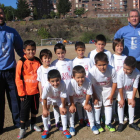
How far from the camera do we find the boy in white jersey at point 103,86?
3391mm

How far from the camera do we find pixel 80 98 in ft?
11.4

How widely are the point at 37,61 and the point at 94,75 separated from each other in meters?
1.15

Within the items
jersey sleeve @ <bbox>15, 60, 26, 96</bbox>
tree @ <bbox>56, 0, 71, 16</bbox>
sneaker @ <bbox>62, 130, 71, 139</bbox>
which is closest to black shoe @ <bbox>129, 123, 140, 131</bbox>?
sneaker @ <bbox>62, 130, 71, 139</bbox>

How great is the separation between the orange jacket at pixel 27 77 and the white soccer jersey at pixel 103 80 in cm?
108

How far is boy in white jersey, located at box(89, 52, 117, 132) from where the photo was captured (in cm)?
339

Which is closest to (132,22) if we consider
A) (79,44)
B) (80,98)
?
(79,44)

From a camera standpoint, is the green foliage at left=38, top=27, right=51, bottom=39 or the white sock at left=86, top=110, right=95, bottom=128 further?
the green foliage at left=38, top=27, right=51, bottom=39

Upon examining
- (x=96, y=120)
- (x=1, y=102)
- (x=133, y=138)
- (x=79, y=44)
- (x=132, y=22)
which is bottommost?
(x=133, y=138)

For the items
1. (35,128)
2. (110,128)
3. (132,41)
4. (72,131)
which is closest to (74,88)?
(72,131)

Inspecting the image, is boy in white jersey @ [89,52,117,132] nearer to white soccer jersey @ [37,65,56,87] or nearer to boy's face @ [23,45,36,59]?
white soccer jersey @ [37,65,56,87]

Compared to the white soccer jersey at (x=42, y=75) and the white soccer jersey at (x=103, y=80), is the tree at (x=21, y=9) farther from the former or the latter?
the white soccer jersey at (x=103, y=80)

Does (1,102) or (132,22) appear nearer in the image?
(1,102)

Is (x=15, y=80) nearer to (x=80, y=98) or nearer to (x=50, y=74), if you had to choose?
(x=50, y=74)

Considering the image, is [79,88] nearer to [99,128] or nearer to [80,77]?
[80,77]
